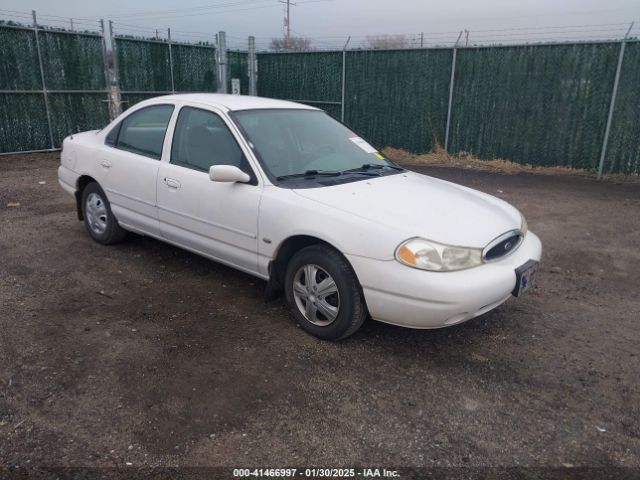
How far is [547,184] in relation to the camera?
9.64 metres

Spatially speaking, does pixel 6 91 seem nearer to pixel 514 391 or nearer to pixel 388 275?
pixel 388 275

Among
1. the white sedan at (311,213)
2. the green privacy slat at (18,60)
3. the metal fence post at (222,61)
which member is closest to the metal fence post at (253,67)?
the metal fence post at (222,61)

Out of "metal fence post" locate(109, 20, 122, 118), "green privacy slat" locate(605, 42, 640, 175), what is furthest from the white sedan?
"metal fence post" locate(109, 20, 122, 118)

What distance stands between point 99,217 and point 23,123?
7695 mm

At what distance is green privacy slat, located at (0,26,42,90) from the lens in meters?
11.1

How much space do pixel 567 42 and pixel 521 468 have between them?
9848 mm

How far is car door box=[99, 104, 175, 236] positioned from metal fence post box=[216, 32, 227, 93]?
980 centimetres

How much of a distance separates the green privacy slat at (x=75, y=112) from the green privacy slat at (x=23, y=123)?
0.80 ft

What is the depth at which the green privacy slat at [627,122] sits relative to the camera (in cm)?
962

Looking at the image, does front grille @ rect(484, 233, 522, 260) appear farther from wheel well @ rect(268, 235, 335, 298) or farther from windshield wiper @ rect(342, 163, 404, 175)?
windshield wiper @ rect(342, 163, 404, 175)

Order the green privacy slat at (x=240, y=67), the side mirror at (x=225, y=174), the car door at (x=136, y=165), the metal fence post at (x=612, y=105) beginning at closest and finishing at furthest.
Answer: the side mirror at (x=225, y=174) → the car door at (x=136, y=165) → the metal fence post at (x=612, y=105) → the green privacy slat at (x=240, y=67)

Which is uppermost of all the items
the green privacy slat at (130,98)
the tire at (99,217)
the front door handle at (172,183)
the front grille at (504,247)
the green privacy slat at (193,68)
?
the green privacy slat at (193,68)

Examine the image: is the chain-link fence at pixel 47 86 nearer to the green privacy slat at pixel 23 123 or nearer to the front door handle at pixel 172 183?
the green privacy slat at pixel 23 123

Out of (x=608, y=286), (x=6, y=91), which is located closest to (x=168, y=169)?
(x=608, y=286)
